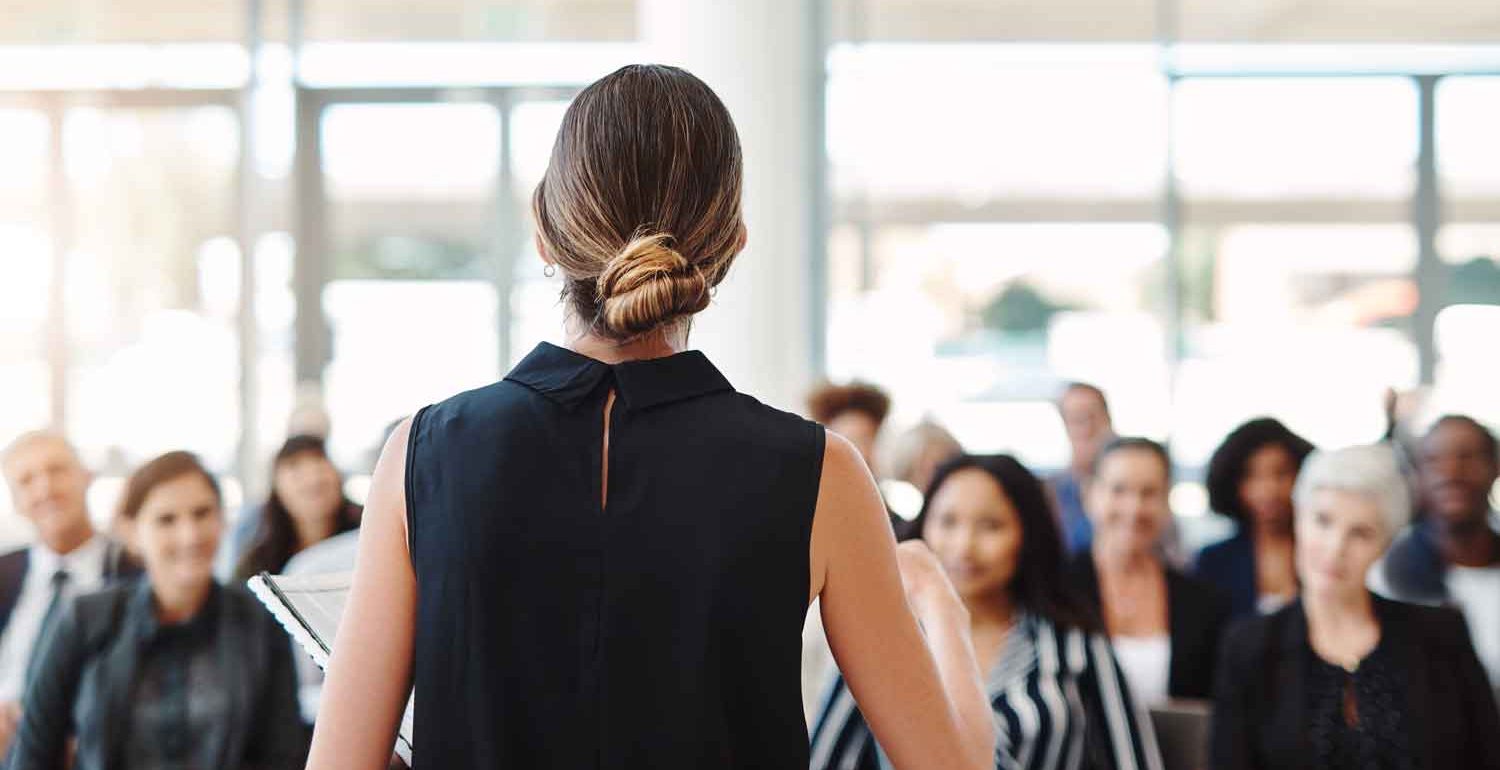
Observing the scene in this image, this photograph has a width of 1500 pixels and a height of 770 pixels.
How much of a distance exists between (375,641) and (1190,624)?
3194 millimetres

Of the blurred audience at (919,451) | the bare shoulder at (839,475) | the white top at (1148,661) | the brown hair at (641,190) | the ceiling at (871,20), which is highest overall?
the ceiling at (871,20)

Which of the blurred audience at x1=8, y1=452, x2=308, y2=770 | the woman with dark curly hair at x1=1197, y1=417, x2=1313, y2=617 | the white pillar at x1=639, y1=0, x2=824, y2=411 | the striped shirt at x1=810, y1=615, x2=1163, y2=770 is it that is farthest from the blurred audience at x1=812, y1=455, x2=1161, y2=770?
the white pillar at x1=639, y1=0, x2=824, y2=411

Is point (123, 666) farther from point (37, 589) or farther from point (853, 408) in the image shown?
point (853, 408)

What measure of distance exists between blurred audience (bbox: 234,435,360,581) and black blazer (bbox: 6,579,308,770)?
3.28ft

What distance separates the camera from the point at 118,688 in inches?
137

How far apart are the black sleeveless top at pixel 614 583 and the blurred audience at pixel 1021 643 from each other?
177 cm

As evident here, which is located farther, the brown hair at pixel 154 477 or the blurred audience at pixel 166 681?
the brown hair at pixel 154 477

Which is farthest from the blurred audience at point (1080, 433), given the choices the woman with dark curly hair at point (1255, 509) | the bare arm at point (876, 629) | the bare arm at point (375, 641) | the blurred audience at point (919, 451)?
the bare arm at point (375, 641)

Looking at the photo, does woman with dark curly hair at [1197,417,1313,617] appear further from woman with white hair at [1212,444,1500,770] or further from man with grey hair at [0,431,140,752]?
man with grey hair at [0,431,140,752]

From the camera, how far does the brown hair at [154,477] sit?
381cm

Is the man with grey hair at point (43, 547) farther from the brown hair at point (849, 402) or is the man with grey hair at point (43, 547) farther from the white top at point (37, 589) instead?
Answer: the brown hair at point (849, 402)

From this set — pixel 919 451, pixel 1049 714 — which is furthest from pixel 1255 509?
pixel 1049 714

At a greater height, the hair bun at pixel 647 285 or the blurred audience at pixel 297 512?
the hair bun at pixel 647 285

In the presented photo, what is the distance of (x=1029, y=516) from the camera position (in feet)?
11.1
